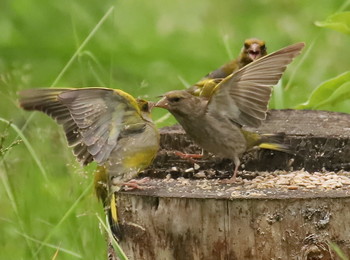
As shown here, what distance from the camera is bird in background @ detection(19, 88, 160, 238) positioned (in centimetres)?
514

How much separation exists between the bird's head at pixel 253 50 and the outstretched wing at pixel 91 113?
1719 mm

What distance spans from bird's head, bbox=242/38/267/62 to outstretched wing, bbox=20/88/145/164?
1.72 meters

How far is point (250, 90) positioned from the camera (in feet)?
17.8

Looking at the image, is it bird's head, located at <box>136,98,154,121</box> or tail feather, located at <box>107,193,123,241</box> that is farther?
bird's head, located at <box>136,98,154,121</box>

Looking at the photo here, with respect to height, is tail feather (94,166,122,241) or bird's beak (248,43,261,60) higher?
bird's beak (248,43,261,60)

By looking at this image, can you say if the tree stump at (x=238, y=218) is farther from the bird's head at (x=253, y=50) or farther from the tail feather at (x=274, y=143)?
the bird's head at (x=253, y=50)

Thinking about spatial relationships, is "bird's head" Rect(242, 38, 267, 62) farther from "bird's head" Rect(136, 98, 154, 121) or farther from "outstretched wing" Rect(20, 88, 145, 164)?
"outstretched wing" Rect(20, 88, 145, 164)

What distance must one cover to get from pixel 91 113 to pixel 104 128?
12 centimetres

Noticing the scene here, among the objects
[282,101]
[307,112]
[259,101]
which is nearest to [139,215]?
[259,101]

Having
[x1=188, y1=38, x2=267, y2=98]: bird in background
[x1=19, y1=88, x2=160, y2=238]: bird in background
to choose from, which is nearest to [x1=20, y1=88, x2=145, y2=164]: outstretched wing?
[x1=19, y1=88, x2=160, y2=238]: bird in background

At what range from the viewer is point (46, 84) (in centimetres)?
818

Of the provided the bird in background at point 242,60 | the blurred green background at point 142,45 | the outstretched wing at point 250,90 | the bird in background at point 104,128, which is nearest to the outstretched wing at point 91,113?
the bird in background at point 104,128

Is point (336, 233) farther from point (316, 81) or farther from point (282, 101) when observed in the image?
point (316, 81)

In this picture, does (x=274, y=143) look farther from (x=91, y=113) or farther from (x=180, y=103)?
(x=91, y=113)
